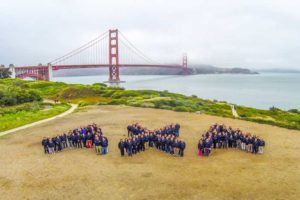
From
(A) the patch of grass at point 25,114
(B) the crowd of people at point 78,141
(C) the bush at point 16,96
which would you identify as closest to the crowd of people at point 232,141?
(B) the crowd of people at point 78,141

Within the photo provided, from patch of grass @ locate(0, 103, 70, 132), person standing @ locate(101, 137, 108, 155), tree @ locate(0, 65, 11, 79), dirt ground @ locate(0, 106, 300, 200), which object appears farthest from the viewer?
tree @ locate(0, 65, 11, 79)

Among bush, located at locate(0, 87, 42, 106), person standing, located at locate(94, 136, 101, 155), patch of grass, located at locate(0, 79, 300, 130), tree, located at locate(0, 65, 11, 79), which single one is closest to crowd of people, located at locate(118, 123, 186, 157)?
person standing, located at locate(94, 136, 101, 155)

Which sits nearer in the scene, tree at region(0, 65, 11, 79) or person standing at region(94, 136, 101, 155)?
person standing at region(94, 136, 101, 155)

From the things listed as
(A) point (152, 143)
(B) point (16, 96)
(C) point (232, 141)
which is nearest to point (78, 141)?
(A) point (152, 143)

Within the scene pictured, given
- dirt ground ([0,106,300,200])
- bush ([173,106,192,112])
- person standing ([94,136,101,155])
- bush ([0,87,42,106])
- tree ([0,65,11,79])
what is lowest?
dirt ground ([0,106,300,200])

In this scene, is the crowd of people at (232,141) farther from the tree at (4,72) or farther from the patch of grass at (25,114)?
the tree at (4,72)

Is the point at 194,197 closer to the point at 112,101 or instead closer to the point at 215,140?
the point at 215,140

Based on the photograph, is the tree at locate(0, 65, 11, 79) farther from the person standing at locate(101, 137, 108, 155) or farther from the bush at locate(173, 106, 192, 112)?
the person standing at locate(101, 137, 108, 155)
